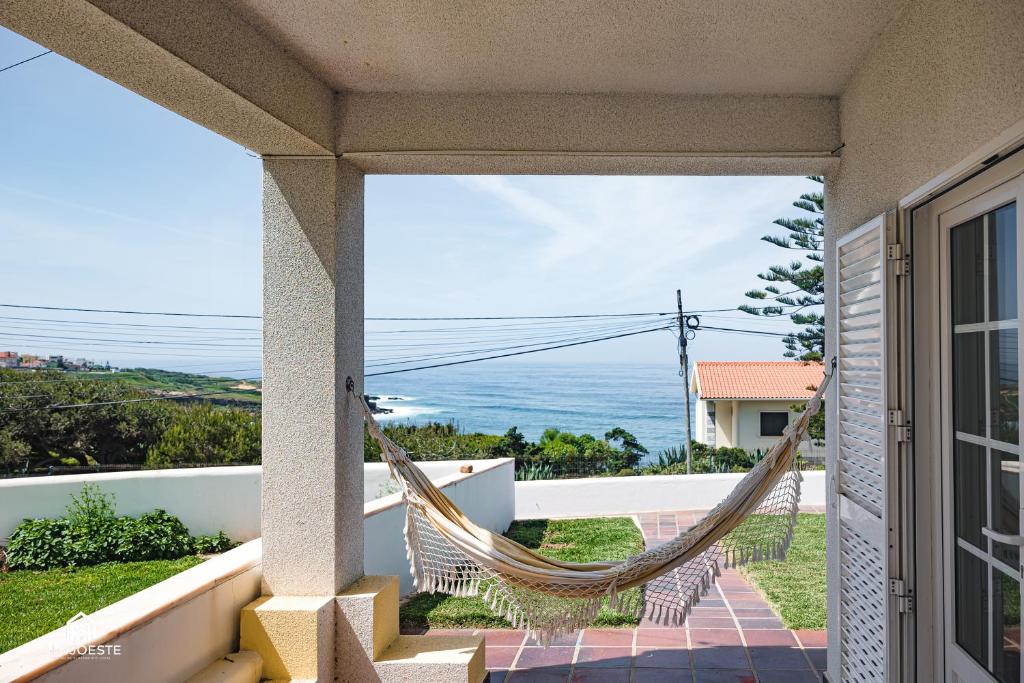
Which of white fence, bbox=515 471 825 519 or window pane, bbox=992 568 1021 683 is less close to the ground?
window pane, bbox=992 568 1021 683

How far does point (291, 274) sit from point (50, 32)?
3.62 ft

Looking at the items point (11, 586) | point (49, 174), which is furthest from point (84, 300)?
point (11, 586)

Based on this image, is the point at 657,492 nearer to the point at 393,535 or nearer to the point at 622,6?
the point at 393,535

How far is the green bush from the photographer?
5477mm

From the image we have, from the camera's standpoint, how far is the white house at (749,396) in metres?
20.3

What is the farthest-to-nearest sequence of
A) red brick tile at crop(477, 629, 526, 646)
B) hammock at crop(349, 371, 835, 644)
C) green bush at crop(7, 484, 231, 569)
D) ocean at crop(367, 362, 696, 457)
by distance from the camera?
ocean at crop(367, 362, 696, 457)
green bush at crop(7, 484, 231, 569)
red brick tile at crop(477, 629, 526, 646)
hammock at crop(349, 371, 835, 644)

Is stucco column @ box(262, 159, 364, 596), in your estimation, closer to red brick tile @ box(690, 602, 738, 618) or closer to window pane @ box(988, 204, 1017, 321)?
window pane @ box(988, 204, 1017, 321)

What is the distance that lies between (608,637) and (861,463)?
167 cm

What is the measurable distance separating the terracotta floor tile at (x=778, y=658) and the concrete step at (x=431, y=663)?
123cm

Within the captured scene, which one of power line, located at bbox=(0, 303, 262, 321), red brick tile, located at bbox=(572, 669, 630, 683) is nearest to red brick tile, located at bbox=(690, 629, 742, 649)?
red brick tile, located at bbox=(572, 669, 630, 683)

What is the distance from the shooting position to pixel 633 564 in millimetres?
2504

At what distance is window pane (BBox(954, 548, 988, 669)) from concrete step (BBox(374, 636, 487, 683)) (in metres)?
1.49

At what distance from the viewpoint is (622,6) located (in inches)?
80.6

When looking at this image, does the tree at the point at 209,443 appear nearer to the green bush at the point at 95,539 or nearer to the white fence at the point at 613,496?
the green bush at the point at 95,539
